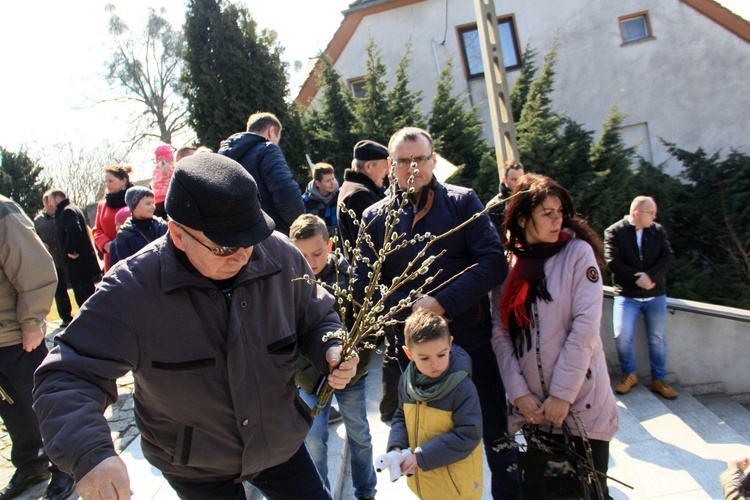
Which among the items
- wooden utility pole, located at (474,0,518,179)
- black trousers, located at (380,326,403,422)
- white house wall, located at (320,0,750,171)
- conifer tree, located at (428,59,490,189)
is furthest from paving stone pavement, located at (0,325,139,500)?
white house wall, located at (320,0,750,171)

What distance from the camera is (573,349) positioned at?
8.85 ft

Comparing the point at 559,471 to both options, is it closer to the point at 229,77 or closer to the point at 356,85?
the point at 229,77

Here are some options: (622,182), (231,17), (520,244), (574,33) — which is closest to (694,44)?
(574,33)

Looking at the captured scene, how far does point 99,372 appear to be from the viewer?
1763mm

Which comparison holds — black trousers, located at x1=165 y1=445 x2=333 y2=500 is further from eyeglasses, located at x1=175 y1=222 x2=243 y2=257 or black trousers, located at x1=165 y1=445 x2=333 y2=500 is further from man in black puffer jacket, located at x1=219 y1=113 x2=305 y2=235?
man in black puffer jacket, located at x1=219 y1=113 x2=305 y2=235

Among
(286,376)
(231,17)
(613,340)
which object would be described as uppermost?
(231,17)

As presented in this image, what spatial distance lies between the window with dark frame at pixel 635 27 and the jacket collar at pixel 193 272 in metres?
16.1

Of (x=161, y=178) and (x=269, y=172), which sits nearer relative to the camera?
(x=269, y=172)

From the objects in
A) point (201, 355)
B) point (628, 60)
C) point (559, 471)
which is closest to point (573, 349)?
point (559, 471)

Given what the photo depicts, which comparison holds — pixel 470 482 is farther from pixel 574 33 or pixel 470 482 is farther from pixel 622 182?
pixel 574 33

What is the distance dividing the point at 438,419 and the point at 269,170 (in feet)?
7.65

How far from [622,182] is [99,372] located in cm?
1070

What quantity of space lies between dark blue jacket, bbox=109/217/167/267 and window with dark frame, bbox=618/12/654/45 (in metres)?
14.9

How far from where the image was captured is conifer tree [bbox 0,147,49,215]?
800 inches
